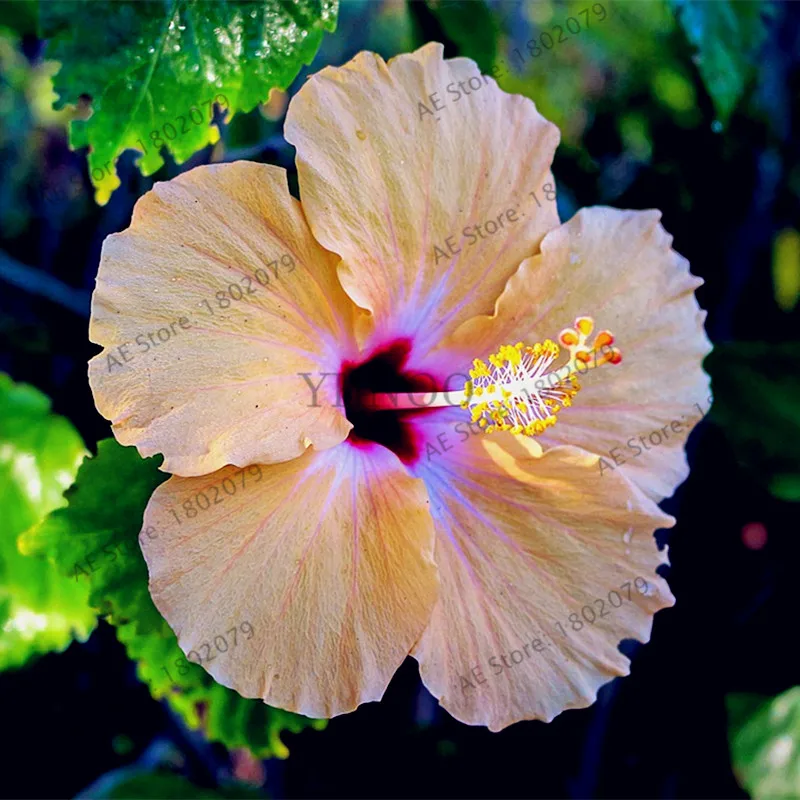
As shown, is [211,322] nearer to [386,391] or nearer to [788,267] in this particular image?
[386,391]

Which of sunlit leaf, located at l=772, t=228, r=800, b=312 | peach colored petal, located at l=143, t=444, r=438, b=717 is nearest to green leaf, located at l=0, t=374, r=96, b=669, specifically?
peach colored petal, located at l=143, t=444, r=438, b=717

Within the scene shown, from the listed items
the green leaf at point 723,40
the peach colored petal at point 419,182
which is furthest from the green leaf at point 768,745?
the green leaf at point 723,40

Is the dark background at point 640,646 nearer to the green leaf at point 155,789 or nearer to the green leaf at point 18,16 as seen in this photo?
the green leaf at point 155,789

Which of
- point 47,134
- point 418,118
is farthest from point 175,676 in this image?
point 47,134

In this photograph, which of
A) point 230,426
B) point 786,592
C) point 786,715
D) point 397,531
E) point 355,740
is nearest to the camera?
point 230,426

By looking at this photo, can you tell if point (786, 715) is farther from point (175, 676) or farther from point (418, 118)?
point (418, 118)

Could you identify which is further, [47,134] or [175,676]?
[47,134]

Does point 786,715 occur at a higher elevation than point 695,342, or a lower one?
lower
